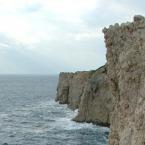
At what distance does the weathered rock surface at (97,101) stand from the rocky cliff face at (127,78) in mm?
46984

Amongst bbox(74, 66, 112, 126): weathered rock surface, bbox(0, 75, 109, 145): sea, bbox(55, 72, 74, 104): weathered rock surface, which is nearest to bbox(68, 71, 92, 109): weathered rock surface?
bbox(0, 75, 109, 145): sea

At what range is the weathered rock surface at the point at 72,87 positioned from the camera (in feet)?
308

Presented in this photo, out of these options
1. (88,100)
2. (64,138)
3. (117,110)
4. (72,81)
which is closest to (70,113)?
(72,81)

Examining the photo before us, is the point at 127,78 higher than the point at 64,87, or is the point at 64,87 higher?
the point at 127,78

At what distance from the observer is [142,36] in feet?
65.0

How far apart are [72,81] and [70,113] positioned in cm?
1241

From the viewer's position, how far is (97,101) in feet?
233

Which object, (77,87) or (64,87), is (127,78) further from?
(64,87)

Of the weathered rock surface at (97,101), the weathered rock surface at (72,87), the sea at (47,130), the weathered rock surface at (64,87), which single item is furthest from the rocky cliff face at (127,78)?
the weathered rock surface at (64,87)

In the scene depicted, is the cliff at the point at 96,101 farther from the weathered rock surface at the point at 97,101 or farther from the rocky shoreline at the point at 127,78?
the rocky shoreline at the point at 127,78

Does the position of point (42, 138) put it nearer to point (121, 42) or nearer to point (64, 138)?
point (64, 138)

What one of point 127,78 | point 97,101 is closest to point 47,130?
point 97,101

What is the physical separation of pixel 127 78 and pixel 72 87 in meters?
80.6

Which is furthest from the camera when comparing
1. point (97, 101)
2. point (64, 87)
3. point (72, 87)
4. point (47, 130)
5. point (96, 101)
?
point (64, 87)
